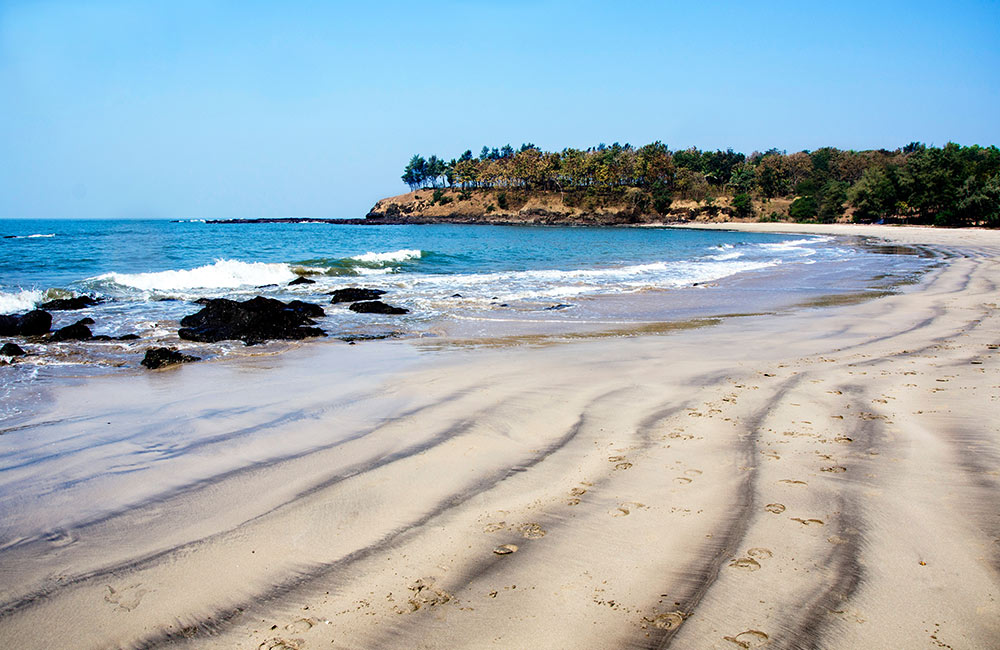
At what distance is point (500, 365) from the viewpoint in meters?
6.89

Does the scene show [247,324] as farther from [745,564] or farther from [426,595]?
[745,564]

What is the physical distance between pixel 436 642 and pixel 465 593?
0.96 feet

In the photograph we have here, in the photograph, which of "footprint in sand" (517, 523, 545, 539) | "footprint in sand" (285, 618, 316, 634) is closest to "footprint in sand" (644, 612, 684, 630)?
"footprint in sand" (517, 523, 545, 539)

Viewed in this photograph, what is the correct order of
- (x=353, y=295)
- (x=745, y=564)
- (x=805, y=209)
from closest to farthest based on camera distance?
(x=745, y=564)
(x=353, y=295)
(x=805, y=209)

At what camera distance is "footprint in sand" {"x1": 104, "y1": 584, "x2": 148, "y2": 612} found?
2350 millimetres

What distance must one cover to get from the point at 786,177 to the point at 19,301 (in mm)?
107692

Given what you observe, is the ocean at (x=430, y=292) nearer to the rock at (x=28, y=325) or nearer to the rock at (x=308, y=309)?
the rock at (x=308, y=309)

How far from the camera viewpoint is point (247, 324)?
9.76 m

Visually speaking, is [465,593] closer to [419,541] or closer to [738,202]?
[419,541]

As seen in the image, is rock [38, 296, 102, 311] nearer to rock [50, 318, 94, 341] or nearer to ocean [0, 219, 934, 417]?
ocean [0, 219, 934, 417]

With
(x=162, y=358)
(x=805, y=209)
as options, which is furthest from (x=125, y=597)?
(x=805, y=209)

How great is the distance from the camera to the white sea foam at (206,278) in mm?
18844

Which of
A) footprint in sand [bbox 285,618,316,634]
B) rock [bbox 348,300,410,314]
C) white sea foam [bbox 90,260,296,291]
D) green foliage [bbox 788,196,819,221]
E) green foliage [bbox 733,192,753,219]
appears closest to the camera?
footprint in sand [bbox 285,618,316,634]

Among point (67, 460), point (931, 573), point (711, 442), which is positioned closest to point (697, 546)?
point (931, 573)
